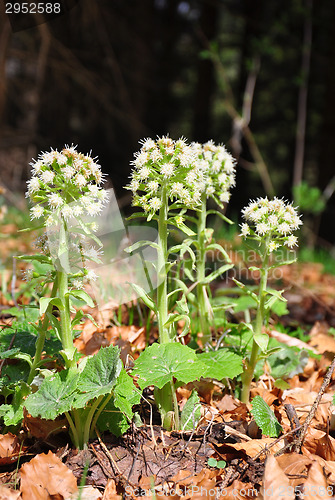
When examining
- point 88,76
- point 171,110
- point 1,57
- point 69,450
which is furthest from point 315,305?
point 171,110

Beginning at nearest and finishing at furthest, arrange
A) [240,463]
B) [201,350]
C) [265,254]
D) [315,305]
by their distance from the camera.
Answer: [240,463] < [265,254] < [201,350] < [315,305]

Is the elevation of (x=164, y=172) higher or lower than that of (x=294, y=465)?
higher

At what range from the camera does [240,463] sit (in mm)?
1347

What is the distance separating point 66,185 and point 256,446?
1.11 m

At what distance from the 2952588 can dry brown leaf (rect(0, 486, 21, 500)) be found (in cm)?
323

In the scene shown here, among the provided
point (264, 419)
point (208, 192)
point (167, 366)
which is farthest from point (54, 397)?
point (208, 192)

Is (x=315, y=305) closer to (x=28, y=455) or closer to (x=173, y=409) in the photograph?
(x=173, y=409)

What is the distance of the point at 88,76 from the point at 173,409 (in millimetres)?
6622

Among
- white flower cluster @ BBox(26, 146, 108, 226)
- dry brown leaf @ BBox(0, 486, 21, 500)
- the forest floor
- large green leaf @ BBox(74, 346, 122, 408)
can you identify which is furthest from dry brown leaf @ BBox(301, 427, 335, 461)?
white flower cluster @ BBox(26, 146, 108, 226)

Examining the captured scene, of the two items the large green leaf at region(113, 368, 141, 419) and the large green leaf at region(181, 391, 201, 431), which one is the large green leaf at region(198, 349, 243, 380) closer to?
the large green leaf at region(181, 391, 201, 431)

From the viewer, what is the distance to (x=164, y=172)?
1.39m

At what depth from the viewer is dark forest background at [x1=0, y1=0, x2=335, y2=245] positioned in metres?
6.26

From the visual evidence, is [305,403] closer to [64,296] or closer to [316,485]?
[316,485]

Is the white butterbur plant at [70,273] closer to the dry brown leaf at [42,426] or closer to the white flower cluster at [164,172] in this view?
the dry brown leaf at [42,426]
